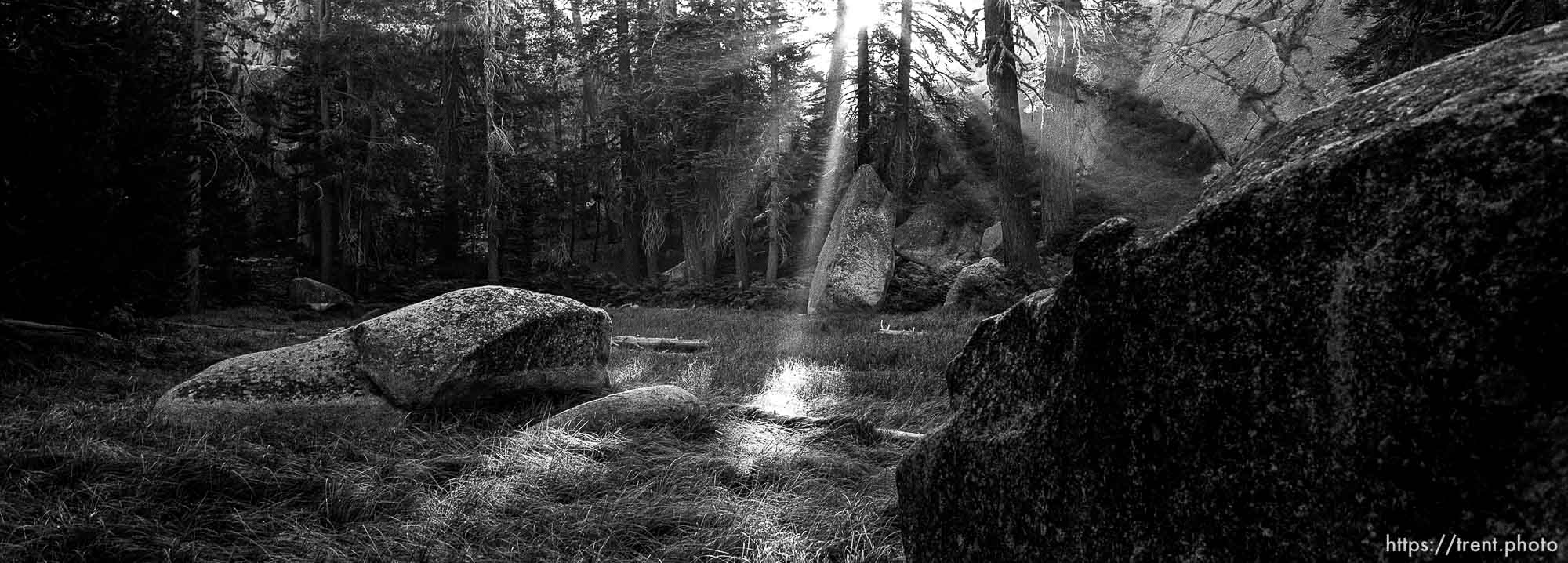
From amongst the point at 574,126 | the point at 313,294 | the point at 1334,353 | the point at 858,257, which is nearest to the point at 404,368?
the point at 1334,353

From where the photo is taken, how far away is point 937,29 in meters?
16.7

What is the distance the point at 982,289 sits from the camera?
13.5 metres

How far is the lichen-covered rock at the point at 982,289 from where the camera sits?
Answer: 13.1m

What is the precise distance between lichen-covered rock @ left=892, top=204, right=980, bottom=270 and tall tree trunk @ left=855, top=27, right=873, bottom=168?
513 cm

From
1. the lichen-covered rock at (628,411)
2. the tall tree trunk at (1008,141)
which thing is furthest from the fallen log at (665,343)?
the tall tree trunk at (1008,141)

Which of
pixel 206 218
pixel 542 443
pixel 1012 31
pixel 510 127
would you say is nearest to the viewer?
pixel 542 443

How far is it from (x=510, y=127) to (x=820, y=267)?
1422 cm

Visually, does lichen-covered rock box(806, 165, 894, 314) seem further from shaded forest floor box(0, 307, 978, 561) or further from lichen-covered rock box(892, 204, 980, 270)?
shaded forest floor box(0, 307, 978, 561)

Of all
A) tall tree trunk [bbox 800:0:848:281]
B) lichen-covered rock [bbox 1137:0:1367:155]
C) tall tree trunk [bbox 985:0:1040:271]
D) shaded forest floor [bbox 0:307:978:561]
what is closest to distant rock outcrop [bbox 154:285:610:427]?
shaded forest floor [bbox 0:307:978:561]

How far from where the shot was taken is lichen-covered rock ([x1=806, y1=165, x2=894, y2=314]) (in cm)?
1436

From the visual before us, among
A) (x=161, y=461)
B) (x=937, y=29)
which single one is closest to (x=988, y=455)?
(x=161, y=461)

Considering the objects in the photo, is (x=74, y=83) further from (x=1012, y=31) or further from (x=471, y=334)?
(x=1012, y=31)

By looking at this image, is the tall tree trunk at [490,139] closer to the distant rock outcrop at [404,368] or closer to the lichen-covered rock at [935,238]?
the lichen-covered rock at [935,238]

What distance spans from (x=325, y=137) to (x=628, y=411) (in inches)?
829
